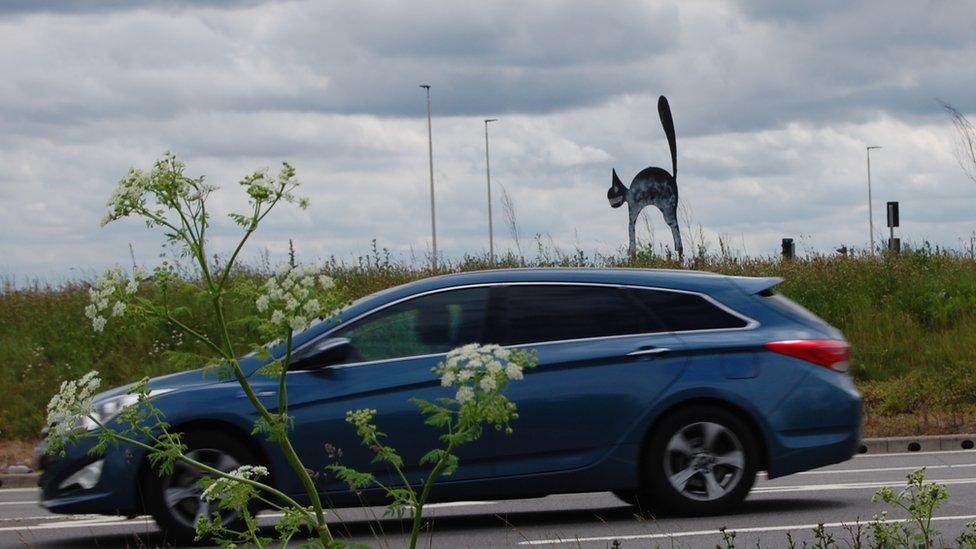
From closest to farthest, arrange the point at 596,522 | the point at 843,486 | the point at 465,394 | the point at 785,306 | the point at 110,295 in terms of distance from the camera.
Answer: the point at 465,394 → the point at 110,295 → the point at 596,522 → the point at 785,306 → the point at 843,486

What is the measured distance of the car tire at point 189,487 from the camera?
362 inches

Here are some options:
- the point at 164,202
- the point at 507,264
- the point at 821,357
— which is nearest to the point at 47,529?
the point at 821,357

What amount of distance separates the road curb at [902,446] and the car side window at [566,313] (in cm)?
611

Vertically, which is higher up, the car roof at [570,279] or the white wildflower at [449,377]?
the car roof at [570,279]

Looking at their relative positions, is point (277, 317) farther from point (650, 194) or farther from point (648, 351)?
point (650, 194)

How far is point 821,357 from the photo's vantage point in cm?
987

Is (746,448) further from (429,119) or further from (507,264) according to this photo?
(429,119)

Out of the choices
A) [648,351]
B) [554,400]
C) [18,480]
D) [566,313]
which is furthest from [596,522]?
[18,480]

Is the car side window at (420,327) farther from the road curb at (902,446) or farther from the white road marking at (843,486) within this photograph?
the road curb at (902,446)

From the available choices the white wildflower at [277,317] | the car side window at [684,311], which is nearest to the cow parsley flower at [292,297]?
the white wildflower at [277,317]

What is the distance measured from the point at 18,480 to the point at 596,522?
7529mm

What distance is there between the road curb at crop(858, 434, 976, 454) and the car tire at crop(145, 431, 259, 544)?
793cm

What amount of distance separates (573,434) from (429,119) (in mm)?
34084

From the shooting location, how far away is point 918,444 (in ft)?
49.9
